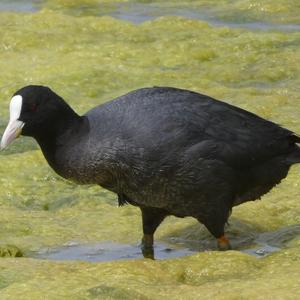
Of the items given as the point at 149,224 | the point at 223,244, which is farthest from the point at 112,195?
the point at 223,244

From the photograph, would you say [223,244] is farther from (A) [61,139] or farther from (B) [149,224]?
(A) [61,139]

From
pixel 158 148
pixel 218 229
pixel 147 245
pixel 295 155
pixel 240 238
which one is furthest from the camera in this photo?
pixel 240 238

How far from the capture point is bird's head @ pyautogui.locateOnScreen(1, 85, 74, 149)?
21.0ft

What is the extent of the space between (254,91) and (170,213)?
3695 mm

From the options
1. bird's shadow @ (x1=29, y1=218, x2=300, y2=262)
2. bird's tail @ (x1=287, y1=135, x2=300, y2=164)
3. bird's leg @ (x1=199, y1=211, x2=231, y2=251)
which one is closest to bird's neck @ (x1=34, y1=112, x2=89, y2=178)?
bird's shadow @ (x1=29, y1=218, x2=300, y2=262)

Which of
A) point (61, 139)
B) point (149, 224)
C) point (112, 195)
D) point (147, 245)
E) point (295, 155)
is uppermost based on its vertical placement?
point (61, 139)

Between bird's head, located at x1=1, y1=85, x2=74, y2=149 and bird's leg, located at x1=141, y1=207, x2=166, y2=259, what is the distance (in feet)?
2.77

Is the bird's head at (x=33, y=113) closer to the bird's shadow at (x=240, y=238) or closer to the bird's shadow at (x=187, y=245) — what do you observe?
the bird's shadow at (x=187, y=245)

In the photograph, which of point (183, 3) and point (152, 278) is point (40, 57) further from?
point (152, 278)

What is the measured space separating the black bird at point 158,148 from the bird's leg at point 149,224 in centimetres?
4

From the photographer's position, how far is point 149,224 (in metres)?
6.96

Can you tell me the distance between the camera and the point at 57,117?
6504 mm

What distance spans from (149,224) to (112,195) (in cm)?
122

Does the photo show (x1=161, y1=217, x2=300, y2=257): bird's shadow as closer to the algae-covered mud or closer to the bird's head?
the algae-covered mud
